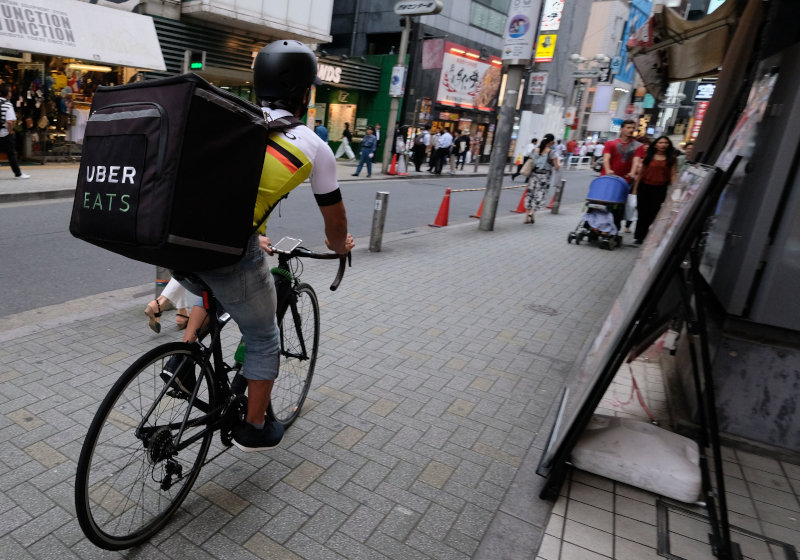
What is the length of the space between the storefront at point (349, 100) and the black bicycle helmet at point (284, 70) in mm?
24827

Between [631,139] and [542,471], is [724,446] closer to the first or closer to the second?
[542,471]

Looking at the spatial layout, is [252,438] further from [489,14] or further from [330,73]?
[489,14]

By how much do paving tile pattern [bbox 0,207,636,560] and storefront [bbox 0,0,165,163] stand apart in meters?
12.0

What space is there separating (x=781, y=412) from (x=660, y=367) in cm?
151


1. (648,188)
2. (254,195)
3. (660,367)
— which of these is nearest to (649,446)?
(660,367)

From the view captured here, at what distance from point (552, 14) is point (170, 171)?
3728cm

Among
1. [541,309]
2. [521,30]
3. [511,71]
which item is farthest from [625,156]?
[541,309]

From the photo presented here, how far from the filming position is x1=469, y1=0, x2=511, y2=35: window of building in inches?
1225

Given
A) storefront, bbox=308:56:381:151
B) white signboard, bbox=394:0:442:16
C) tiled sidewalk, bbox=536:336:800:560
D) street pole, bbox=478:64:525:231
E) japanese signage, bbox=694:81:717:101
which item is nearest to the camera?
tiled sidewalk, bbox=536:336:800:560

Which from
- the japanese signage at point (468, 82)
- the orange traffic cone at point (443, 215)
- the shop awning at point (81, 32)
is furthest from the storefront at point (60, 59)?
the japanese signage at point (468, 82)

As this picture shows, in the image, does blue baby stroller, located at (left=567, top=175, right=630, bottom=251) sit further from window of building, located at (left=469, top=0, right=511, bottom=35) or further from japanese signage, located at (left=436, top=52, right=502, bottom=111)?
window of building, located at (left=469, top=0, right=511, bottom=35)

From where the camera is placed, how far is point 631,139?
36.2 ft

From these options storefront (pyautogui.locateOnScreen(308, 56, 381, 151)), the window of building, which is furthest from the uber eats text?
the window of building

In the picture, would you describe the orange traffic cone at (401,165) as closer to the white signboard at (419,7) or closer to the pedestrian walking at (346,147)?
the pedestrian walking at (346,147)
